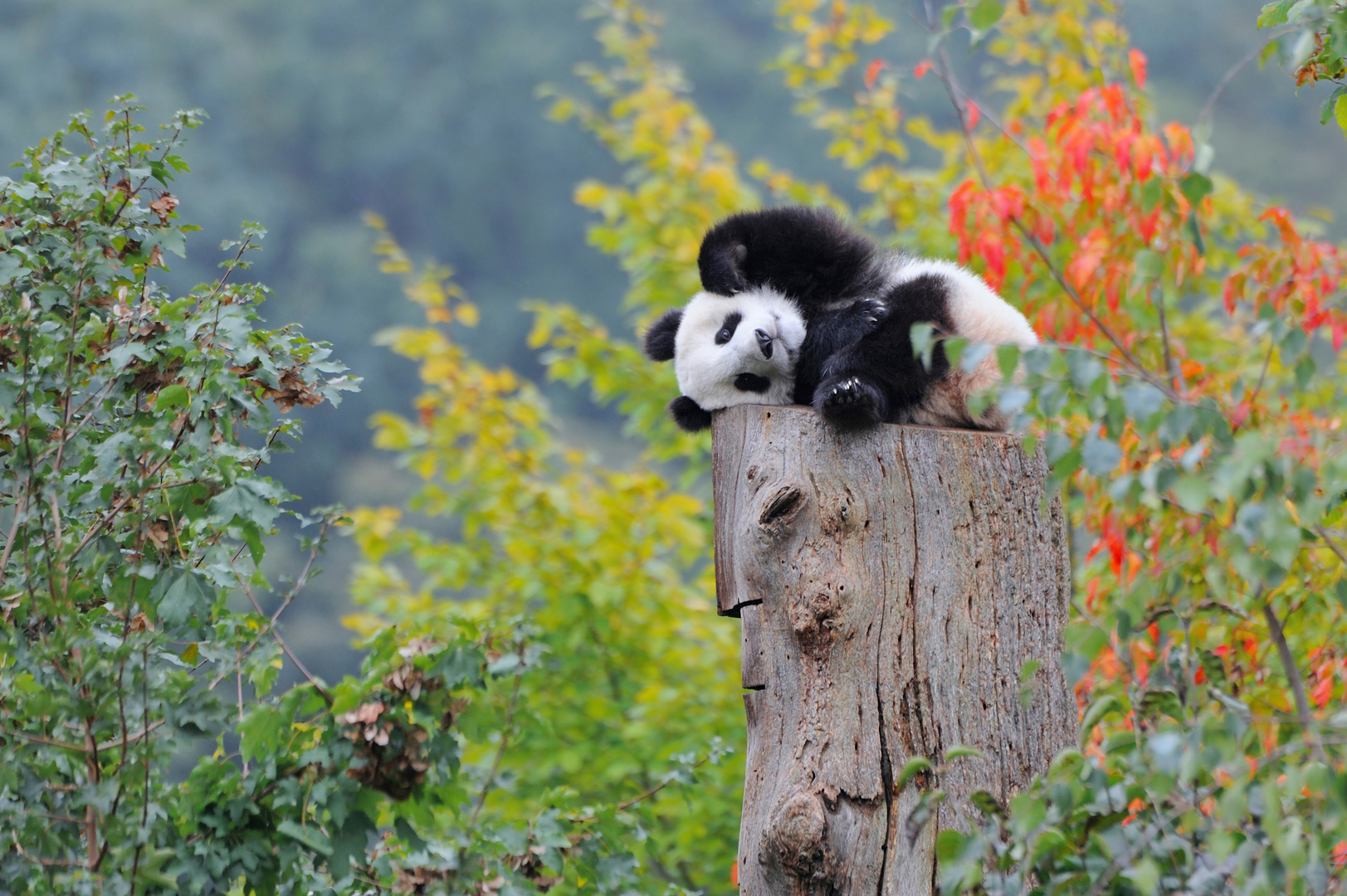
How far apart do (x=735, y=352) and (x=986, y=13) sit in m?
1.32

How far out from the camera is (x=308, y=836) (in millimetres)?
2229

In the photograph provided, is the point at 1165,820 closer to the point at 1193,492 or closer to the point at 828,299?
the point at 1193,492

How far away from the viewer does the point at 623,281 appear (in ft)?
56.3

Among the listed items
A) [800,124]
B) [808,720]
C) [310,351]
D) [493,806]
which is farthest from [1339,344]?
[800,124]

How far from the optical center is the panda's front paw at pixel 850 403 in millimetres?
2301

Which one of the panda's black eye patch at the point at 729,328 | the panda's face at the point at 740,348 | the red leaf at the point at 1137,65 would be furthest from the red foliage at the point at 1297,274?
the panda's black eye patch at the point at 729,328

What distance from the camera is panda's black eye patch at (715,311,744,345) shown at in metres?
2.88

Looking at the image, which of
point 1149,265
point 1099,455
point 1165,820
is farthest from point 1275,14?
point 1165,820

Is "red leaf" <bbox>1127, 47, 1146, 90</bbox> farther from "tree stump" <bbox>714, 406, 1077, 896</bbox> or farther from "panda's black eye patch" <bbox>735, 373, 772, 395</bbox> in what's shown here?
"tree stump" <bbox>714, 406, 1077, 896</bbox>

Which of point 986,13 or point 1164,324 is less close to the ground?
point 1164,324

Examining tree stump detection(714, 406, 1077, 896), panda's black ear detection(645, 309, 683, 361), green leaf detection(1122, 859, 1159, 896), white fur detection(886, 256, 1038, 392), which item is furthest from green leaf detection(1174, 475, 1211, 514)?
panda's black ear detection(645, 309, 683, 361)

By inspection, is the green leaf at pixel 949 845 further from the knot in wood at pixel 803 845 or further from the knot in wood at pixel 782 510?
the knot in wood at pixel 782 510

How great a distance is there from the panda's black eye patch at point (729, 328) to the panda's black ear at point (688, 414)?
220 mm

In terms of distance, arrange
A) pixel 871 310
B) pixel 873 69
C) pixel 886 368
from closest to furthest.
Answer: pixel 886 368 → pixel 871 310 → pixel 873 69
